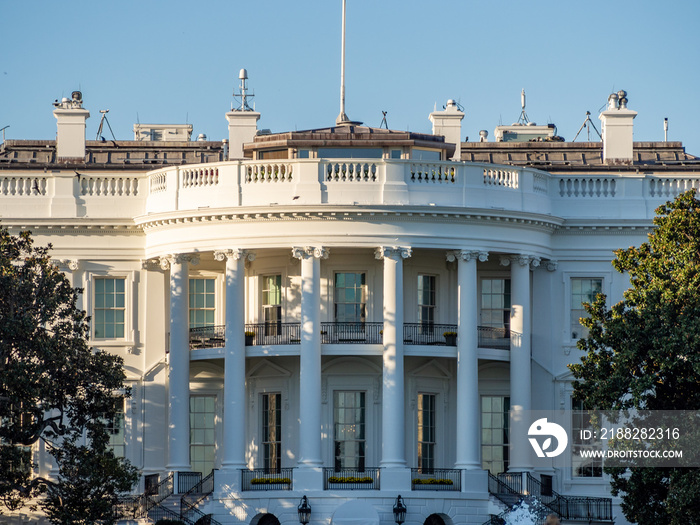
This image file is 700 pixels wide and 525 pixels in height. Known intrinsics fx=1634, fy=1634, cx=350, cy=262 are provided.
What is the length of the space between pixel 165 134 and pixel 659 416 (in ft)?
99.5

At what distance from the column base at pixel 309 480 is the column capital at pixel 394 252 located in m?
6.42

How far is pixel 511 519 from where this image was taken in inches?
1315

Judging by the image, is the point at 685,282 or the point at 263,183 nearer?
the point at 685,282

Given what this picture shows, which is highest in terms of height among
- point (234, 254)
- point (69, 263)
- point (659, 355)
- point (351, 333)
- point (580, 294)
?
point (234, 254)

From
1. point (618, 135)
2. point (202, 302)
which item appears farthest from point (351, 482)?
point (618, 135)

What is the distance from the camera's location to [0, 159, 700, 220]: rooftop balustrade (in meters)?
47.4

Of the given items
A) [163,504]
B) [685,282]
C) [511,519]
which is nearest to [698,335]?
[685,282]

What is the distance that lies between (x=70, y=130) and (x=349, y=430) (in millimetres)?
14175

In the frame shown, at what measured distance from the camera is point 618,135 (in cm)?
5466

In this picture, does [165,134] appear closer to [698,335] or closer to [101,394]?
[101,394]

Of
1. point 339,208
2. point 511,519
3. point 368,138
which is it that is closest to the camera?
point 511,519

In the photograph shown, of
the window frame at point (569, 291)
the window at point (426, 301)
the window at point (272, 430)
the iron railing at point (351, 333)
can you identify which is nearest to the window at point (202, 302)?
the window at point (272, 430)

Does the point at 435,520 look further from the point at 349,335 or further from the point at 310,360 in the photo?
the point at 349,335

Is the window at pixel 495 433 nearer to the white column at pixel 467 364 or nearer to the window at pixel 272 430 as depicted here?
the white column at pixel 467 364
